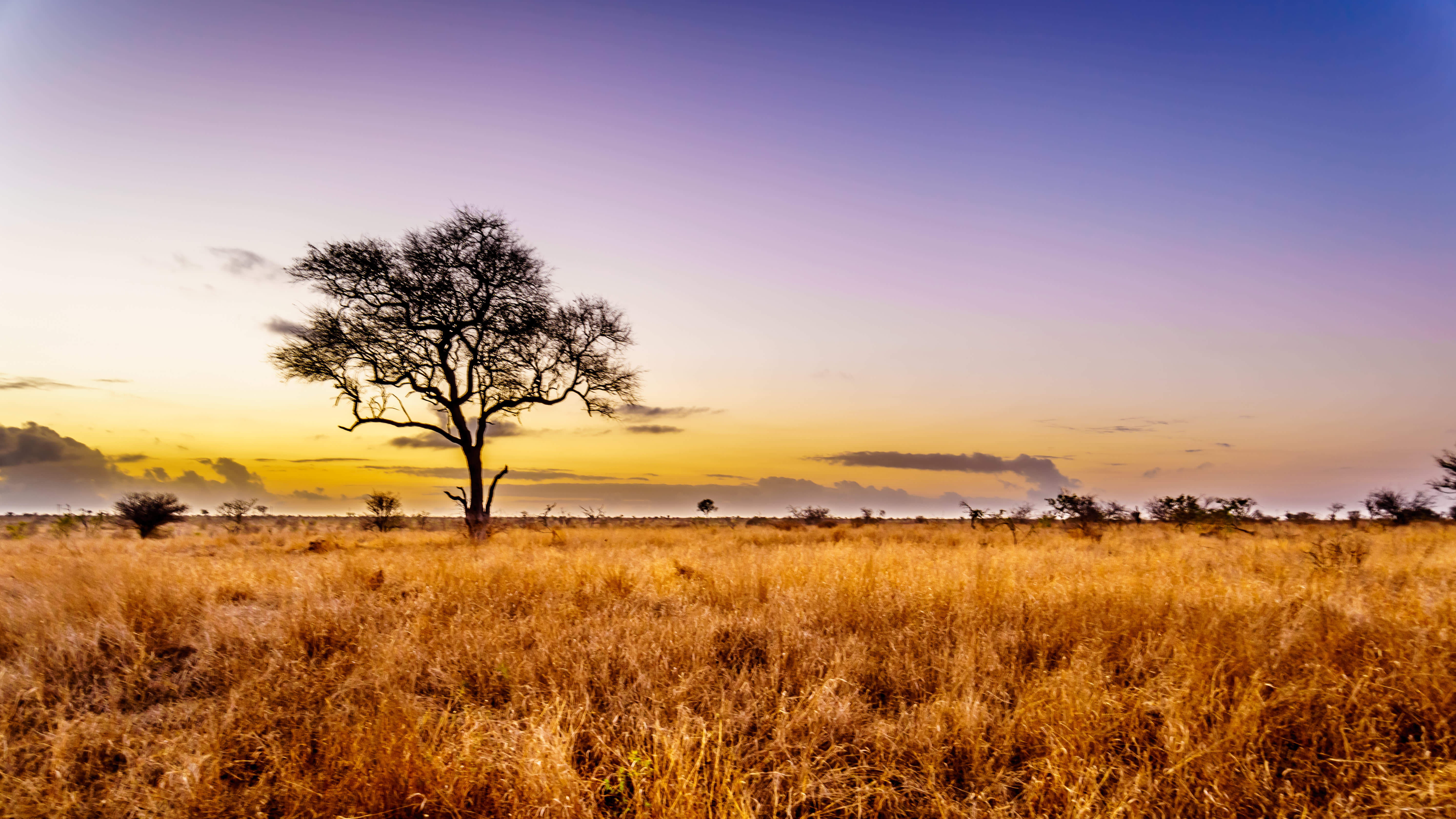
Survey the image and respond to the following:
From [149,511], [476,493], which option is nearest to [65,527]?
[149,511]

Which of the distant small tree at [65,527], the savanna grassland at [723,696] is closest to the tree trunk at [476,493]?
the savanna grassland at [723,696]

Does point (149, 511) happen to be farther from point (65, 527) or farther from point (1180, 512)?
point (1180, 512)

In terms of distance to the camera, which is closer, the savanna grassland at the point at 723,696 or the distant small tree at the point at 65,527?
the savanna grassland at the point at 723,696

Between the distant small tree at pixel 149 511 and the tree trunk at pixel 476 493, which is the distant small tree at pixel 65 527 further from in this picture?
the tree trunk at pixel 476 493

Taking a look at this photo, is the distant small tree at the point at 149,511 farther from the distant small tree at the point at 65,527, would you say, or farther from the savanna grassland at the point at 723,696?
the savanna grassland at the point at 723,696

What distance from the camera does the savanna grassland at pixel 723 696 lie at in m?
2.92

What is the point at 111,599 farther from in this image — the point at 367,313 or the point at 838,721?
the point at 367,313

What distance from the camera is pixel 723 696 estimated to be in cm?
384

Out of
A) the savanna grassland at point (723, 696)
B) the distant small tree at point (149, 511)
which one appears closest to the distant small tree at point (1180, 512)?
the savanna grassland at point (723, 696)

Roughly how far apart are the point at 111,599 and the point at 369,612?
2.52m

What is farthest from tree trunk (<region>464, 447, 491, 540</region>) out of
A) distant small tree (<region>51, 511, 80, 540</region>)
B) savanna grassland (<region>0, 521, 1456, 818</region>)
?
distant small tree (<region>51, 511, 80, 540</region>)

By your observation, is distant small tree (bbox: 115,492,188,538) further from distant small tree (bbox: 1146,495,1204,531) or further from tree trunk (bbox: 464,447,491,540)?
distant small tree (bbox: 1146,495,1204,531)

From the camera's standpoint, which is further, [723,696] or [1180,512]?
[1180,512]

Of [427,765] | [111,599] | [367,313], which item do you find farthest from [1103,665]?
[367,313]
